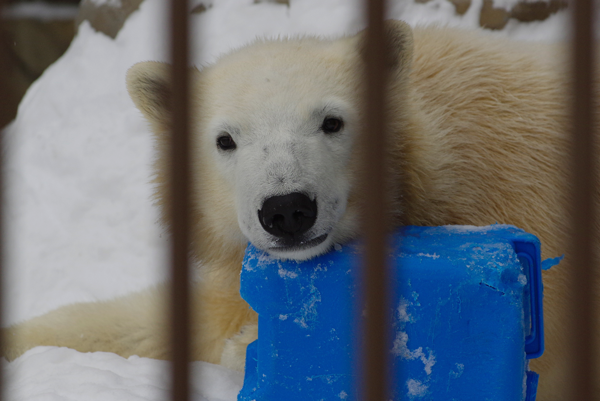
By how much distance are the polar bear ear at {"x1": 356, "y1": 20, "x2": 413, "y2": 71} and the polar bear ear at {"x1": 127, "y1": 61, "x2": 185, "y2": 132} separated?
0.78 m

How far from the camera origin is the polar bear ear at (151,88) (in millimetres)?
2512

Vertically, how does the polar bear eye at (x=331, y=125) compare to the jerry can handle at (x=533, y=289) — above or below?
above

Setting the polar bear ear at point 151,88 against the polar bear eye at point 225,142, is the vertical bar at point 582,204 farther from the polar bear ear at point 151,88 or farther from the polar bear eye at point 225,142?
the polar bear ear at point 151,88

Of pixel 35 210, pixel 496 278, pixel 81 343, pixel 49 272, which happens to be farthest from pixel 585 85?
pixel 35 210

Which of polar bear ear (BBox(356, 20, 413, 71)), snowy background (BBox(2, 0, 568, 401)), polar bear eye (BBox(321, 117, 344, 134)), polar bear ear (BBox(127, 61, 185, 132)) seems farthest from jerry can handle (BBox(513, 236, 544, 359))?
polar bear ear (BBox(127, 61, 185, 132))

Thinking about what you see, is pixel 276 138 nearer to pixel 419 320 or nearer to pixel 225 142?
pixel 225 142

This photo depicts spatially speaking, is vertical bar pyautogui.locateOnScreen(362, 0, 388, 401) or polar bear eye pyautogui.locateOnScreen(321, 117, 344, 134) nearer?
vertical bar pyautogui.locateOnScreen(362, 0, 388, 401)

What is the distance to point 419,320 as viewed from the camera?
1709mm

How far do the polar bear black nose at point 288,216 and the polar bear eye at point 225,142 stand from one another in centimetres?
45

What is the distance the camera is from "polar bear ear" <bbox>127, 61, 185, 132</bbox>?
2.51 m

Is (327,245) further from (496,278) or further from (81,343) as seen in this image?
(81,343)

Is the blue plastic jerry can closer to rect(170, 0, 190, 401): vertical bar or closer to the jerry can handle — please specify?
the jerry can handle

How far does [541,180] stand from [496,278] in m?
0.87

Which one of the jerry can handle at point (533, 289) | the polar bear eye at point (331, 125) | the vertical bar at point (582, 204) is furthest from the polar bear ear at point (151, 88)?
the vertical bar at point (582, 204)
